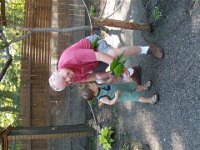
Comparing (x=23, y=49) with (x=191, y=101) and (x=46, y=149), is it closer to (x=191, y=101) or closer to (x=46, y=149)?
(x=46, y=149)

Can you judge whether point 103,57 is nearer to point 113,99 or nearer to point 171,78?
point 113,99

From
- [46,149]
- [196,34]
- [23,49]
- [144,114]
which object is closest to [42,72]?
[23,49]

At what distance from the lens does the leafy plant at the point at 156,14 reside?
5.52 meters

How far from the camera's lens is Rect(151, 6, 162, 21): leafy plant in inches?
217

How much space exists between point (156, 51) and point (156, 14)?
756 millimetres

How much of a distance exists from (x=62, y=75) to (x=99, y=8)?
17.8 ft

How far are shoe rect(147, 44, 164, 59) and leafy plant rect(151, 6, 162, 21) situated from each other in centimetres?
57

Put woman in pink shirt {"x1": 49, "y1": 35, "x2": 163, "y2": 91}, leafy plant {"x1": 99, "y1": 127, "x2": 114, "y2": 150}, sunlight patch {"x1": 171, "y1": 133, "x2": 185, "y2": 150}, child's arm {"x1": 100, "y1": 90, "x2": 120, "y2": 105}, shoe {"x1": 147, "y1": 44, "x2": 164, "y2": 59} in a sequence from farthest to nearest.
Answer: leafy plant {"x1": 99, "y1": 127, "x2": 114, "y2": 150}
shoe {"x1": 147, "y1": 44, "x2": 164, "y2": 59}
child's arm {"x1": 100, "y1": 90, "x2": 120, "y2": 105}
sunlight patch {"x1": 171, "y1": 133, "x2": 185, "y2": 150}
woman in pink shirt {"x1": 49, "y1": 35, "x2": 163, "y2": 91}

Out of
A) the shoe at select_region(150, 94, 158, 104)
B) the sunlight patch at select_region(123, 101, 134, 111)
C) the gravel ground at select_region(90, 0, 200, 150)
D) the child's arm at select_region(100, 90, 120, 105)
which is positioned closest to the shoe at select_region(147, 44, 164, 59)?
the gravel ground at select_region(90, 0, 200, 150)

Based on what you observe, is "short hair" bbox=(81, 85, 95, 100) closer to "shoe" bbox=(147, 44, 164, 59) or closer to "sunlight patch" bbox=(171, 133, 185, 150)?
Result: "shoe" bbox=(147, 44, 164, 59)

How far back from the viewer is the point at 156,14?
557cm

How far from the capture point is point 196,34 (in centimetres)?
456

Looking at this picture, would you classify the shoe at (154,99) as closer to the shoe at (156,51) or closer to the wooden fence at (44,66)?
the shoe at (156,51)

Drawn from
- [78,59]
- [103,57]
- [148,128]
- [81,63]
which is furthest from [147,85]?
[78,59]
